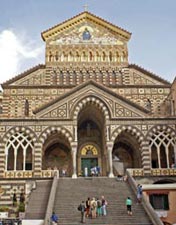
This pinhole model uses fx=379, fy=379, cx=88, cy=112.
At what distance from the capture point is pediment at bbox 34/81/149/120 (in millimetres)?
30703

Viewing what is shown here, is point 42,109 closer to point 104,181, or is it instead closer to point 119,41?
point 104,181

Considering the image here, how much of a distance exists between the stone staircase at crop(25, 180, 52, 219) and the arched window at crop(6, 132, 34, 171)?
3033 mm

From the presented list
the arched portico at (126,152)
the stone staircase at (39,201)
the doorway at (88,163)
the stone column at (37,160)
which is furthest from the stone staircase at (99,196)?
the doorway at (88,163)

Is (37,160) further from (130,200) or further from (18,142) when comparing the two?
(130,200)

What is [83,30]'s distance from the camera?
1607 inches

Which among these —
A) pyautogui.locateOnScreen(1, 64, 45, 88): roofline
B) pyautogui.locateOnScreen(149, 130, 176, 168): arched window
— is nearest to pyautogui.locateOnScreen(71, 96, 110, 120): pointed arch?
pyautogui.locateOnScreen(149, 130, 176, 168): arched window

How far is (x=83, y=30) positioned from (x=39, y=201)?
22.5 metres

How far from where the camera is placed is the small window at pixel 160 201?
970 inches

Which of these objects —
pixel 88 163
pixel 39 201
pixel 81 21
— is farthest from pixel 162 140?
pixel 81 21

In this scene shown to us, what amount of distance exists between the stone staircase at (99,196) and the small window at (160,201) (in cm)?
151

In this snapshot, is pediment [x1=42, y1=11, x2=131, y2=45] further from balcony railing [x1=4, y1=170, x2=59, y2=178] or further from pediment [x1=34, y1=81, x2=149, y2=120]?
balcony railing [x1=4, y1=170, x2=59, y2=178]

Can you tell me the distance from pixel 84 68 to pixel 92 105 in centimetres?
848

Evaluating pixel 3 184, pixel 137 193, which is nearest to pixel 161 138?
pixel 137 193

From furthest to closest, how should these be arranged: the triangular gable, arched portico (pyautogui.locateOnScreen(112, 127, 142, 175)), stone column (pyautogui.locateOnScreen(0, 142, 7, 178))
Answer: the triangular gable → arched portico (pyautogui.locateOnScreen(112, 127, 142, 175)) → stone column (pyautogui.locateOnScreen(0, 142, 7, 178))
